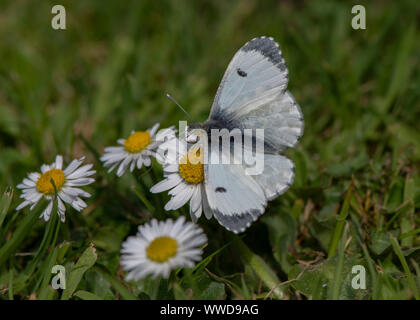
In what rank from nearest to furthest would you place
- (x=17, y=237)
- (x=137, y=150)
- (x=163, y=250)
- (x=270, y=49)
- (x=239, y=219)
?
(x=163, y=250) → (x=239, y=219) → (x=17, y=237) → (x=270, y=49) → (x=137, y=150)

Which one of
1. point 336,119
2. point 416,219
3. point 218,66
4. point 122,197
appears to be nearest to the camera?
point 416,219

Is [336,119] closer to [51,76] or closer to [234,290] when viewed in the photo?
[234,290]

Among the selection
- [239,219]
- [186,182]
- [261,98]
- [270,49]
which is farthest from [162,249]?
[270,49]

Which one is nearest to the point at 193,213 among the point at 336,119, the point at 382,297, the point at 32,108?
the point at 382,297

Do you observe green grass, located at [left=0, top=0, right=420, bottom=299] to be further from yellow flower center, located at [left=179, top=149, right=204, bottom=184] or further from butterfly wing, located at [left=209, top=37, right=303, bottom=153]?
butterfly wing, located at [left=209, top=37, right=303, bottom=153]

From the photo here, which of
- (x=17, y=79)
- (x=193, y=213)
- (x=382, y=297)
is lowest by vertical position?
(x=382, y=297)

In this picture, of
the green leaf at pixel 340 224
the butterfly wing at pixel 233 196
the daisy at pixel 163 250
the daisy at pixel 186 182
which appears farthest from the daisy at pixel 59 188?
the green leaf at pixel 340 224

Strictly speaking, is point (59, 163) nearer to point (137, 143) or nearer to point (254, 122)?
point (137, 143)
